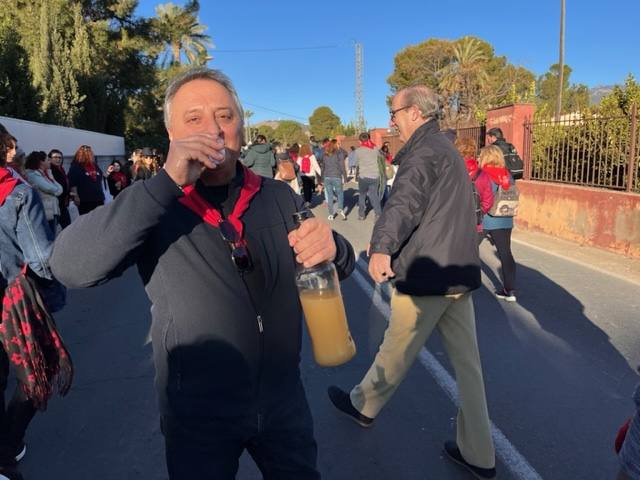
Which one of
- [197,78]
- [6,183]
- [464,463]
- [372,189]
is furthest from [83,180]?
[197,78]

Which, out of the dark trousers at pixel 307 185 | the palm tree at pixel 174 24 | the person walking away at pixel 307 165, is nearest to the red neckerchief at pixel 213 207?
the person walking away at pixel 307 165

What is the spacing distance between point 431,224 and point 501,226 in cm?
325

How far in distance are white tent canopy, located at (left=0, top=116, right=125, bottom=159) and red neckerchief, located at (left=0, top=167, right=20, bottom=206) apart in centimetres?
512

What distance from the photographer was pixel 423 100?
2820 mm

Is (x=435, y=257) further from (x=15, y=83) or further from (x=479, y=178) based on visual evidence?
(x=15, y=83)

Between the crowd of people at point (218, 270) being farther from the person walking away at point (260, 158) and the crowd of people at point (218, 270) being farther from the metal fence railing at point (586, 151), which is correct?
the person walking away at point (260, 158)

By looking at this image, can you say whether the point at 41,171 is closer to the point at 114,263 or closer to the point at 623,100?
the point at 114,263

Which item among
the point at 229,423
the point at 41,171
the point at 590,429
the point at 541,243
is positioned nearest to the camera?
the point at 229,423

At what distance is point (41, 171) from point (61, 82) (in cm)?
1473

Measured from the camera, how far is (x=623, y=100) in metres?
9.72

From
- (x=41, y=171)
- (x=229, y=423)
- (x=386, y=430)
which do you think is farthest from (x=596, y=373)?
(x=41, y=171)

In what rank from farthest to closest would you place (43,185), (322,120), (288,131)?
(288,131), (322,120), (43,185)

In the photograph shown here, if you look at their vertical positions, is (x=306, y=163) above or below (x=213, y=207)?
below

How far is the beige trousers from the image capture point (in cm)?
270
